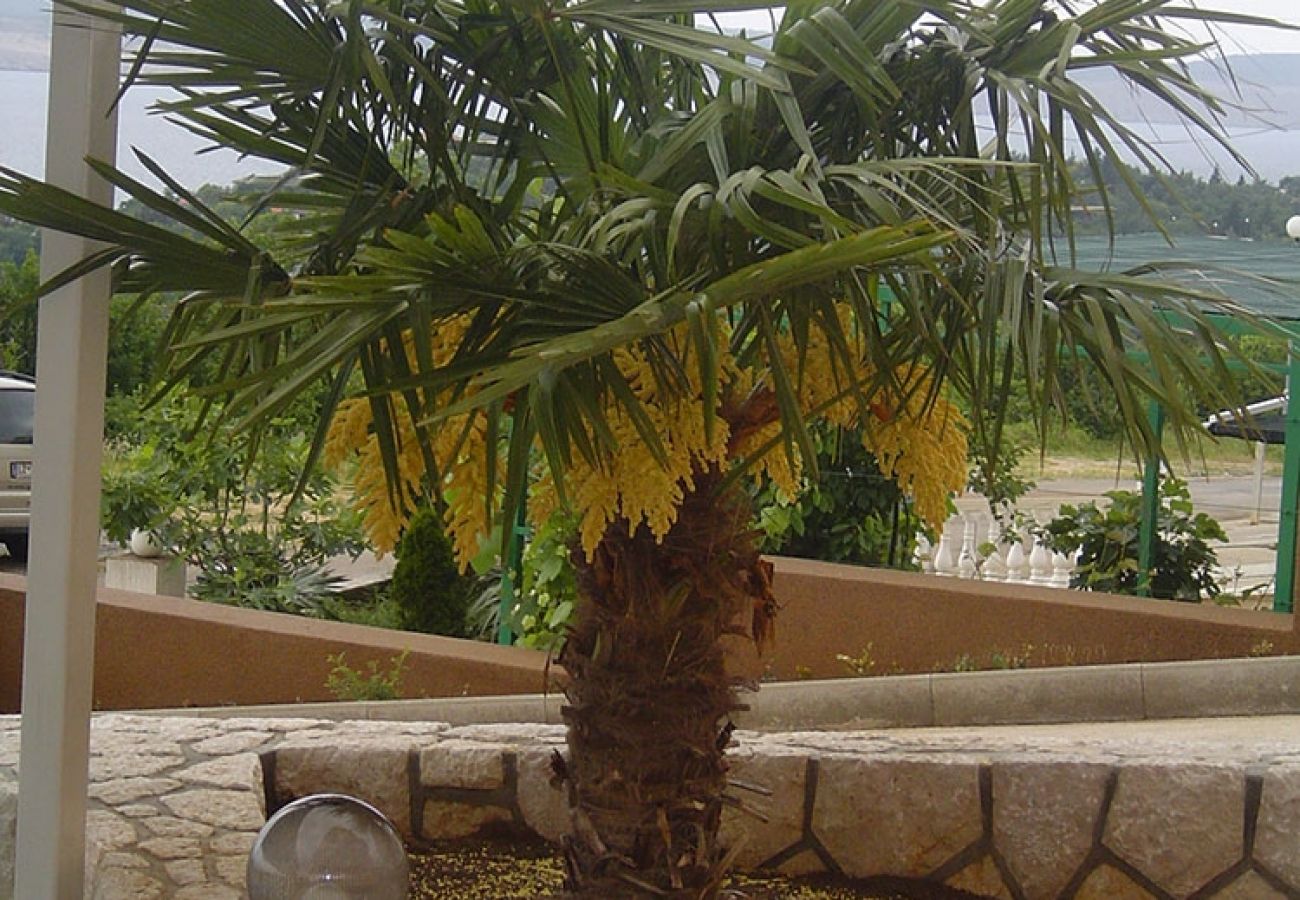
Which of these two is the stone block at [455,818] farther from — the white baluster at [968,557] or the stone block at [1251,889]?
the white baluster at [968,557]

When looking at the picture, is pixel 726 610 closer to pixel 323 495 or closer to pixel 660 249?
pixel 660 249

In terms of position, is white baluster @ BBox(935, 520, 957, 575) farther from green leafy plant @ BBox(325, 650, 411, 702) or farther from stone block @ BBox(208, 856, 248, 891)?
stone block @ BBox(208, 856, 248, 891)

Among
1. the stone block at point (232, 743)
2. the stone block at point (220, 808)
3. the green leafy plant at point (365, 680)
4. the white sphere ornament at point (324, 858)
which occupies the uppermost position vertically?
the white sphere ornament at point (324, 858)

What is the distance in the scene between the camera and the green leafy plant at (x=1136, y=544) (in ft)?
23.4

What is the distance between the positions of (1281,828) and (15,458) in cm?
239

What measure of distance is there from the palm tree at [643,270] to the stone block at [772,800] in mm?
550

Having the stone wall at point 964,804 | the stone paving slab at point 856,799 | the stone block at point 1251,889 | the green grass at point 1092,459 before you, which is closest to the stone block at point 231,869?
the stone paving slab at point 856,799

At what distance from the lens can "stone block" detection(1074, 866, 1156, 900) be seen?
3057mm

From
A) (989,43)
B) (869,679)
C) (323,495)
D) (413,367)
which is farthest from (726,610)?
(323,495)

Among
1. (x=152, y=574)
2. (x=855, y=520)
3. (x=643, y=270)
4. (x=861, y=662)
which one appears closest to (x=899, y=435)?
(x=643, y=270)

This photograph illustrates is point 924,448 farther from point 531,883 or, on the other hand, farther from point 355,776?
point 355,776

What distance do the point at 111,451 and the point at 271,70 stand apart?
6.43 meters

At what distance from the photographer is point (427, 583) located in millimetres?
7359

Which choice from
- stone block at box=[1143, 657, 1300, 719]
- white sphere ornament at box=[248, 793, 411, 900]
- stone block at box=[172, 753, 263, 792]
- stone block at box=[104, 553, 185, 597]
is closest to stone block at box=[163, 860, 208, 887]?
white sphere ornament at box=[248, 793, 411, 900]
